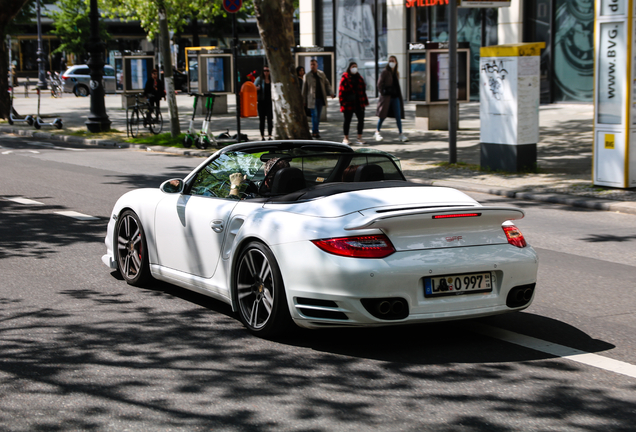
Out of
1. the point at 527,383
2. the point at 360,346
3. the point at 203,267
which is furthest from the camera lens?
the point at 203,267

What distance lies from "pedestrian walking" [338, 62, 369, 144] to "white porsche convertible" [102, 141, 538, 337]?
13181 millimetres

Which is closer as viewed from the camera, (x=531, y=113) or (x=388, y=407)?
(x=388, y=407)

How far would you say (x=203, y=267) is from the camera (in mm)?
6219

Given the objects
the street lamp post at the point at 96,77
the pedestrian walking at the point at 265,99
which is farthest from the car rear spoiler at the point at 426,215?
the street lamp post at the point at 96,77

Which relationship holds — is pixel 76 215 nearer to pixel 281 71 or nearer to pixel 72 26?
pixel 281 71

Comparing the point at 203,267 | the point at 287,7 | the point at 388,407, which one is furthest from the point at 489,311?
the point at 287,7

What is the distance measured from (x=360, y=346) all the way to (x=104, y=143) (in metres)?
18.2

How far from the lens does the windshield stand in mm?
6023

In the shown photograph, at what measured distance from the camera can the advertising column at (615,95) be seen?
12.5 metres

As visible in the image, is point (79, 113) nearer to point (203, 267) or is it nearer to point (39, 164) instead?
point (39, 164)

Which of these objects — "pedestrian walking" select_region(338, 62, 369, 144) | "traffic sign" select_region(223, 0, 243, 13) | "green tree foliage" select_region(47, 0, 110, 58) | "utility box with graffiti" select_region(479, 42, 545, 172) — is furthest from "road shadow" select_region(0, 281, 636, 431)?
"green tree foliage" select_region(47, 0, 110, 58)

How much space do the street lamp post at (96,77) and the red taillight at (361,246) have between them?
20247mm

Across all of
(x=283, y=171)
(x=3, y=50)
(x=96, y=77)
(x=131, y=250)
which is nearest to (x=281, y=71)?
(x=96, y=77)

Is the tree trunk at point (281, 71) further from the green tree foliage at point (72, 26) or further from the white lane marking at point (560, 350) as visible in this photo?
the green tree foliage at point (72, 26)
